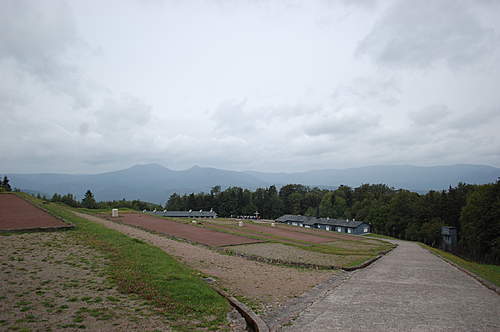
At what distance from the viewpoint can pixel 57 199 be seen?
8694 centimetres

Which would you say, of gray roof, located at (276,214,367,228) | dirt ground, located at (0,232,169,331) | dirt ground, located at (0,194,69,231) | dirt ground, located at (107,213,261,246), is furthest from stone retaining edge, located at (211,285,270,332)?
gray roof, located at (276,214,367,228)

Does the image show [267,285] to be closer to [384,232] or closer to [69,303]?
[69,303]

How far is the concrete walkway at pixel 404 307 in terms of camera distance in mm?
9898

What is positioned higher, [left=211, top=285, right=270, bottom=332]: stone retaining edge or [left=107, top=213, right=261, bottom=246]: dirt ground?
[left=211, top=285, right=270, bottom=332]: stone retaining edge

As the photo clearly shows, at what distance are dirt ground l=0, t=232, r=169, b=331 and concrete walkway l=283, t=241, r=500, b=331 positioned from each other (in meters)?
5.06

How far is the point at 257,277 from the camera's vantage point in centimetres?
1747

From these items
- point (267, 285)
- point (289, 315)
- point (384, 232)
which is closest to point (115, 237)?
point (267, 285)

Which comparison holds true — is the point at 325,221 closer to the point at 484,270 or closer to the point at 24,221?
the point at 484,270

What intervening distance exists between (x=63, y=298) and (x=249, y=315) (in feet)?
20.3

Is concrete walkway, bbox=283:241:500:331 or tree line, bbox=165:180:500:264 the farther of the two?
tree line, bbox=165:180:500:264

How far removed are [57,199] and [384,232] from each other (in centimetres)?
9026

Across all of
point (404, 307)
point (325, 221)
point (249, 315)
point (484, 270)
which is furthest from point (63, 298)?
point (325, 221)

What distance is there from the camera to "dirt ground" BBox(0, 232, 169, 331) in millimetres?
8500

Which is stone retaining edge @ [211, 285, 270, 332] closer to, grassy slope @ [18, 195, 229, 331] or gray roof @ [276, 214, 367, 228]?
grassy slope @ [18, 195, 229, 331]
